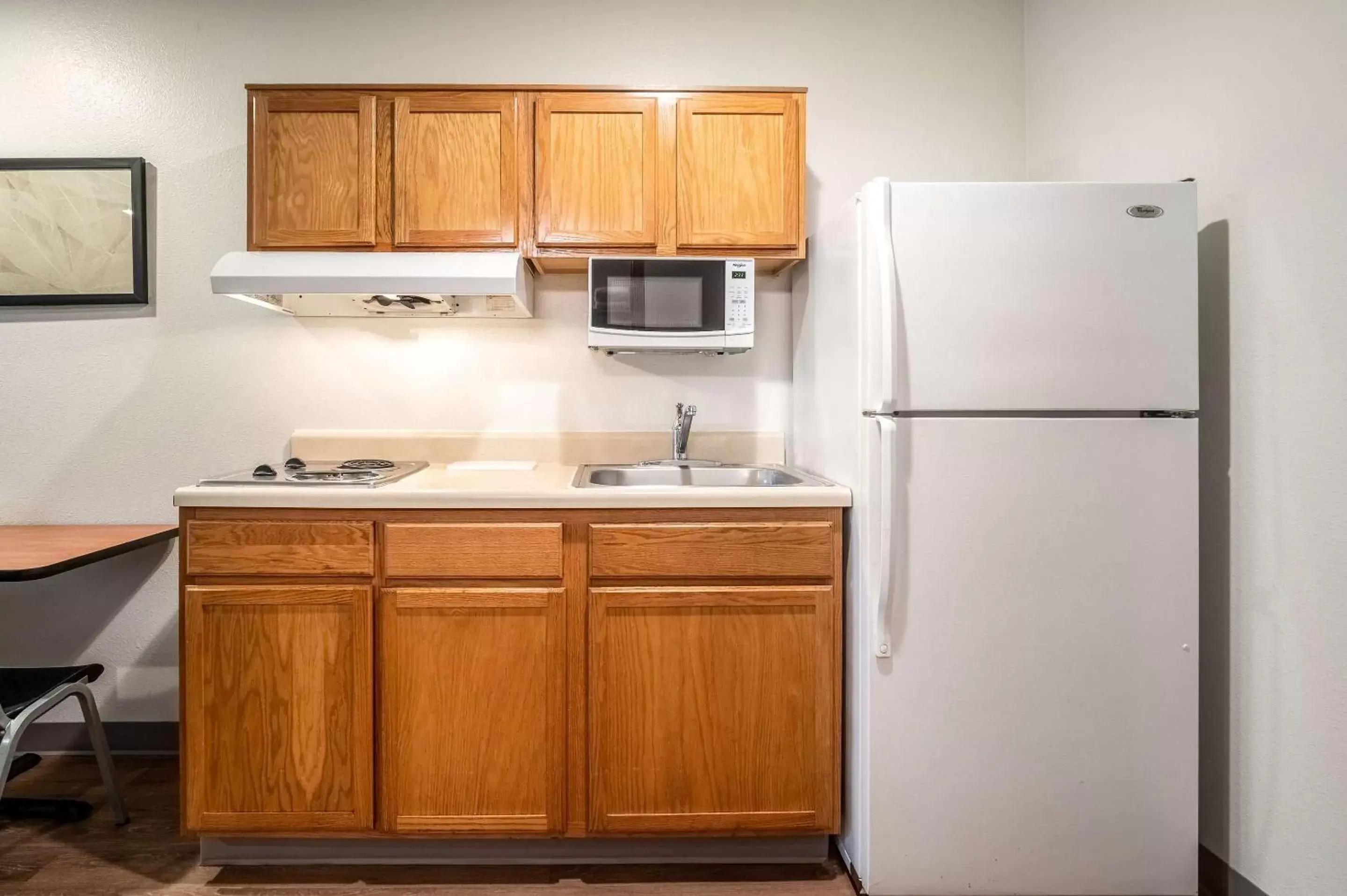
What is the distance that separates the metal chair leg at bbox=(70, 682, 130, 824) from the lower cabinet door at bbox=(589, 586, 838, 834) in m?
1.36

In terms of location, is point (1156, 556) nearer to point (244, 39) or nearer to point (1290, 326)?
point (1290, 326)

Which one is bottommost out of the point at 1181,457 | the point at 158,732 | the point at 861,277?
the point at 158,732

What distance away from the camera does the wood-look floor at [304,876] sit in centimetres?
165

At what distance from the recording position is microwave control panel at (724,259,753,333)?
1982 mm

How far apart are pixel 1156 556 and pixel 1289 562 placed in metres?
0.23

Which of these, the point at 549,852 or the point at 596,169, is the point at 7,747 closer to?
the point at 549,852

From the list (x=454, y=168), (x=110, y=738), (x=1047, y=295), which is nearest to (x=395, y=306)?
(x=454, y=168)

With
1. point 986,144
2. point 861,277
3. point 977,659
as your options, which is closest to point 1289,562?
point 977,659

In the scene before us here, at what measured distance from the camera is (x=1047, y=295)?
1505 millimetres

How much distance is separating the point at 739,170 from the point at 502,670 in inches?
59.8

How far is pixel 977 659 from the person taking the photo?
154 centimetres

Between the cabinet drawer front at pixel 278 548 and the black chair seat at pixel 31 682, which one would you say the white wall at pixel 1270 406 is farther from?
the black chair seat at pixel 31 682

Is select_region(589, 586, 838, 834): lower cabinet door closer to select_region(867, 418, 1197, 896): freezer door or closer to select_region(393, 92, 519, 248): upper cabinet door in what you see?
select_region(867, 418, 1197, 896): freezer door

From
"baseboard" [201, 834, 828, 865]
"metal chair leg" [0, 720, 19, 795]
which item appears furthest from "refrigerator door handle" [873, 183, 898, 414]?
"metal chair leg" [0, 720, 19, 795]
